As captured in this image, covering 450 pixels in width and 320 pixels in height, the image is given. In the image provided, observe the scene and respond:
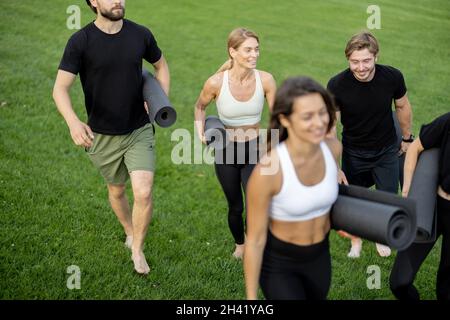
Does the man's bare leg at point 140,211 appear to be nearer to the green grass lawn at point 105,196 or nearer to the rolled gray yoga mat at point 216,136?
the green grass lawn at point 105,196

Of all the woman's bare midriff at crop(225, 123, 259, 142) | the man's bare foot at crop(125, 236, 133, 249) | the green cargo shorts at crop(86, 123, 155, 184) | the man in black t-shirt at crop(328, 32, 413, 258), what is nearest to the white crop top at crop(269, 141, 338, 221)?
the man in black t-shirt at crop(328, 32, 413, 258)

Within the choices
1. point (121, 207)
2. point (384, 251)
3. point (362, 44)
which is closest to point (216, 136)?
point (121, 207)

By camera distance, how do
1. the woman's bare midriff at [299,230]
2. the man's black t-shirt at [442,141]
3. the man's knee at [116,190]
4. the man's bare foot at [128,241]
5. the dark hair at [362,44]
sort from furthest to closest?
the man's bare foot at [128,241] → the man's knee at [116,190] → the dark hair at [362,44] → the man's black t-shirt at [442,141] → the woman's bare midriff at [299,230]

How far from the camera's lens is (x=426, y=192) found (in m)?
3.75

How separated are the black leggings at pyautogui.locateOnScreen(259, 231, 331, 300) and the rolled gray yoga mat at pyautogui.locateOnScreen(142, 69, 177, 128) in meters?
1.59

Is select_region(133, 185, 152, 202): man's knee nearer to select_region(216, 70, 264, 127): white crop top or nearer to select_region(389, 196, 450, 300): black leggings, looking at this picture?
select_region(216, 70, 264, 127): white crop top

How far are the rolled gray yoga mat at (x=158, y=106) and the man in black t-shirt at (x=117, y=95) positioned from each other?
15 centimetres

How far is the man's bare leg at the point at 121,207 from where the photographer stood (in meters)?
5.16

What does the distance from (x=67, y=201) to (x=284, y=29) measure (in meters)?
12.4

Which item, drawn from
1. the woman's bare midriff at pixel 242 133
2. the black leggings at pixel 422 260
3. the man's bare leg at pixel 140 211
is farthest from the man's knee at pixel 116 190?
the black leggings at pixel 422 260

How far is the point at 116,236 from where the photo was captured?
5.41 meters

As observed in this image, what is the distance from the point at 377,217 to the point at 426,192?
31.1 inches
